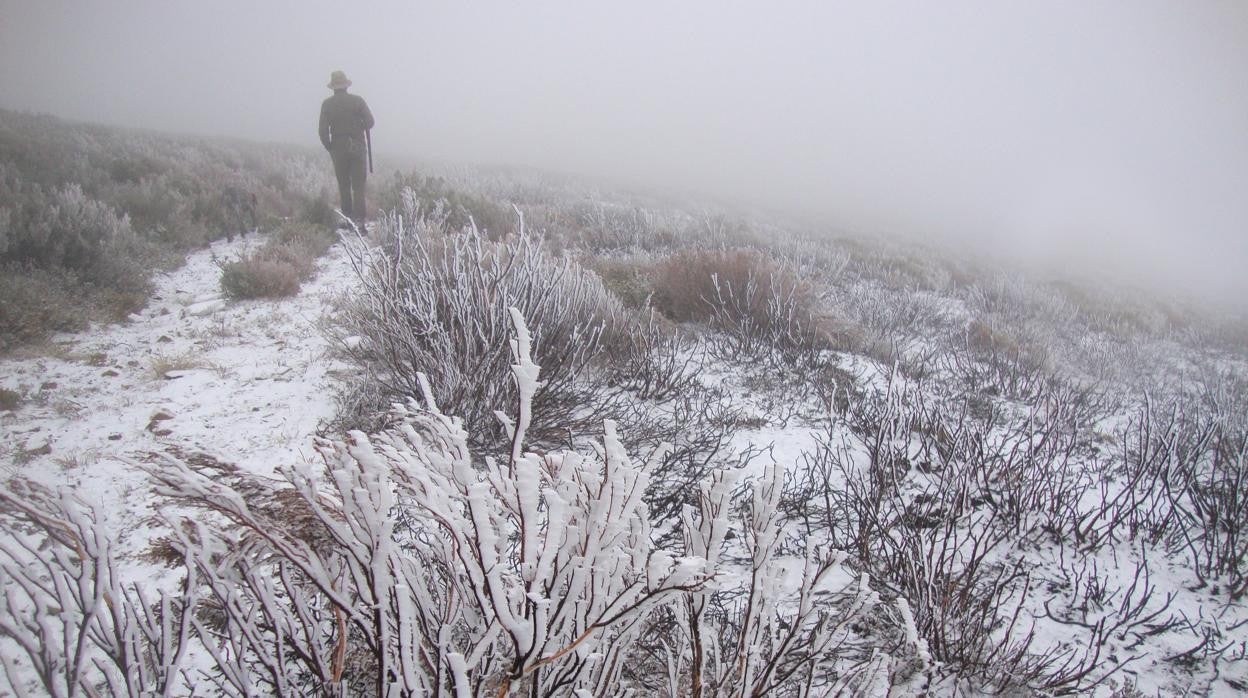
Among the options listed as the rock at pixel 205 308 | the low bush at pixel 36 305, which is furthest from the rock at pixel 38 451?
the rock at pixel 205 308

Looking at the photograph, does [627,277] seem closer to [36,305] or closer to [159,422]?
[159,422]

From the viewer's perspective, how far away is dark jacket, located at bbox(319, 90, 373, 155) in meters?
6.89

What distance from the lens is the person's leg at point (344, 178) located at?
275 inches

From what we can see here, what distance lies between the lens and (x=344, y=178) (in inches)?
278

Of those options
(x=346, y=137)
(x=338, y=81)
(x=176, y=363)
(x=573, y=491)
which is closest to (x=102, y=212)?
(x=176, y=363)

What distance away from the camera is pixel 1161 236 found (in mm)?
38125

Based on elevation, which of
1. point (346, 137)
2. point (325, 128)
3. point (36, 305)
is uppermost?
point (325, 128)

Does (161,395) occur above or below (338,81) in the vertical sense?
below

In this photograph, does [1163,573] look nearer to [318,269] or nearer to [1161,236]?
[318,269]

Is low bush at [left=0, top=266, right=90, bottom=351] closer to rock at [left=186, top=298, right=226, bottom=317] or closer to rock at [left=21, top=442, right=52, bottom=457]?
rock at [left=186, top=298, right=226, bottom=317]

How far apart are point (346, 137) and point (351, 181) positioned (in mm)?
616

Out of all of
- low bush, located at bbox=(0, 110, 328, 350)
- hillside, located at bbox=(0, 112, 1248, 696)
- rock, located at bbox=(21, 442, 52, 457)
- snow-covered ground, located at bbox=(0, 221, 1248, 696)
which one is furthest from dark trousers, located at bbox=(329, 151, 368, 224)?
rock, located at bbox=(21, 442, 52, 457)

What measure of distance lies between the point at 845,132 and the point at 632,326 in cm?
7535

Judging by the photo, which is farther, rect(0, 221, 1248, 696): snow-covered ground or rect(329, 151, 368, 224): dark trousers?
rect(329, 151, 368, 224): dark trousers
